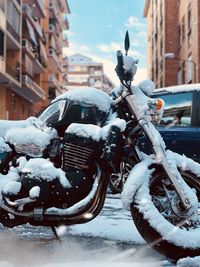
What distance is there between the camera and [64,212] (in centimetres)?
319

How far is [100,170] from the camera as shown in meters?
3.26

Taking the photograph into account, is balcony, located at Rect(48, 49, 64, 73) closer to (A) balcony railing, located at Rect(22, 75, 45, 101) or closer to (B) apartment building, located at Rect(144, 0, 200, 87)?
(A) balcony railing, located at Rect(22, 75, 45, 101)

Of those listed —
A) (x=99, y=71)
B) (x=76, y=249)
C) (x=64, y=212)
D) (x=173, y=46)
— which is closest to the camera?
(x=64, y=212)

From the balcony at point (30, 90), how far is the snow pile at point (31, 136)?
30572 mm

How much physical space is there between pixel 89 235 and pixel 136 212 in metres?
1.18

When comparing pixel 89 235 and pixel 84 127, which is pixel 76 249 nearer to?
pixel 89 235

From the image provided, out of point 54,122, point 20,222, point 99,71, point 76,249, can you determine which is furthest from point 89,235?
point 99,71

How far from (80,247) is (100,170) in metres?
0.86

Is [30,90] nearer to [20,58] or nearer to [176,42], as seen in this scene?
[20,58]

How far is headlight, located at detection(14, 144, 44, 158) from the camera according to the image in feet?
11.0

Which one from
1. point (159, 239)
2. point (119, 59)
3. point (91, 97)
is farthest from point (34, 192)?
point (119, 59)

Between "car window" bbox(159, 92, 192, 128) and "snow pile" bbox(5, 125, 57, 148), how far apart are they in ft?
12.3

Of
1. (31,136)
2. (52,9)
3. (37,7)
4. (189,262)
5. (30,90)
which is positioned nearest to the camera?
(189,262)

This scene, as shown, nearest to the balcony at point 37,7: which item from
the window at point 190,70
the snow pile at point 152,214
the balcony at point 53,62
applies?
the balcony at point 53,62
